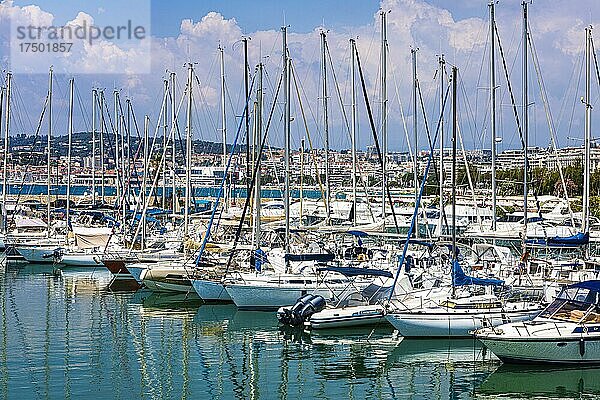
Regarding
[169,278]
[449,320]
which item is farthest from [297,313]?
[169,278]

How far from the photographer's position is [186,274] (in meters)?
39.3

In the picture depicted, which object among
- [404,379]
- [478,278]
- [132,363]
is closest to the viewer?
[404,379]

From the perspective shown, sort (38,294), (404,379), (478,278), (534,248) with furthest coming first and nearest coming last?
(38,294)
(534,248)
(478,278)
(404,379)

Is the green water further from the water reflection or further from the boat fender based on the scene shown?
the boat fender

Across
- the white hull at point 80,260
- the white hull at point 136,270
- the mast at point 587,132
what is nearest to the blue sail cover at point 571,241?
the mast at point 587,132

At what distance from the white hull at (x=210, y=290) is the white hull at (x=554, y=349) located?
14.4m

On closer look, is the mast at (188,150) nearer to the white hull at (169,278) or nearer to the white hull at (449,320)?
the white hull at (169,278)

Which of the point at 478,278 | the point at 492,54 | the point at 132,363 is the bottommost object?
the point at 132,363

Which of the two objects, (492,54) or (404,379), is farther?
(492,54)

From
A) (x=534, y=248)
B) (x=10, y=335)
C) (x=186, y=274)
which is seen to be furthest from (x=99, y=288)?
(x=534, y=248)

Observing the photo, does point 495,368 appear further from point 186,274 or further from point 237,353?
point 186,274

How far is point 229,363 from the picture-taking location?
2706 cm

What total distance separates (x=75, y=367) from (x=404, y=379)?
9.33m

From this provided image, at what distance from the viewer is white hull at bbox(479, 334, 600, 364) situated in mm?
24266
